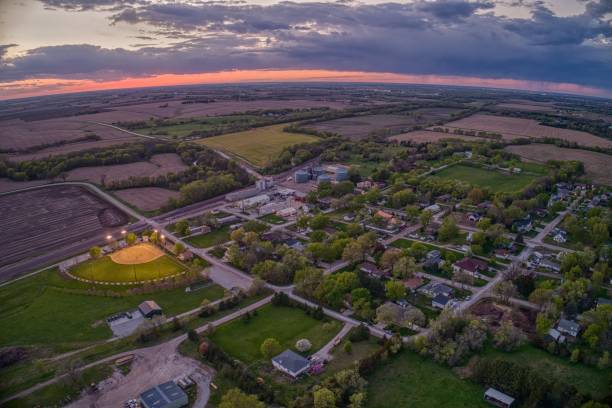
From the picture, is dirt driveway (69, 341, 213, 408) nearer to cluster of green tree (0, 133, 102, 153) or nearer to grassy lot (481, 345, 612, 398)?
grassy lot (481, 345, 612, 398)

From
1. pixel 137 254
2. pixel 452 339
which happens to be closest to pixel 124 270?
pixel 137 254

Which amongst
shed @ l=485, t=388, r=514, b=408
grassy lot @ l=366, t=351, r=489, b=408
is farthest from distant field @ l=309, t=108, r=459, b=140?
shed @ l=485, t=388, r=514, b=408

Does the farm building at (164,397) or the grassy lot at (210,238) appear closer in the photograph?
the farm building at (164,397)

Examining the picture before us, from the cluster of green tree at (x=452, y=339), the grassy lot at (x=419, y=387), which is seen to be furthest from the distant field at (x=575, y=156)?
the grassy lot at (x=419, y=387)

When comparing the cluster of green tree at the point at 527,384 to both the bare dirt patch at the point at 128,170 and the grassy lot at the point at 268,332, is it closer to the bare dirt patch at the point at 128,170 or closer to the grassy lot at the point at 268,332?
the grassy lot at the point at 268,332

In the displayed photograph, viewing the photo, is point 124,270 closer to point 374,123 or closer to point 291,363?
point 291,363

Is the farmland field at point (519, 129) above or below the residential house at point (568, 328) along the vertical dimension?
above
